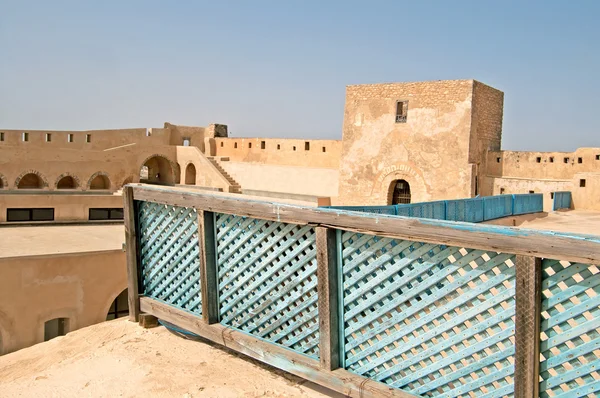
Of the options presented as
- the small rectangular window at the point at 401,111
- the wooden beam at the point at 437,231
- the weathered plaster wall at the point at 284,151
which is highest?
the small rectangular window at the point at 401,111

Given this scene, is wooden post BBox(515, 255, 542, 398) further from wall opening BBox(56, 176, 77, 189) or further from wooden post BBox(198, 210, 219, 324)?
wall opening BBox(56, 176, 77, 189)

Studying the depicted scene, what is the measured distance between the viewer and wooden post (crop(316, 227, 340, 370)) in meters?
3.36

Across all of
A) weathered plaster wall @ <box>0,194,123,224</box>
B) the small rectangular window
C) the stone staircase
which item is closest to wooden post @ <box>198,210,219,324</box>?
weathered plaster wall @ <box>0,194,123,224</box>

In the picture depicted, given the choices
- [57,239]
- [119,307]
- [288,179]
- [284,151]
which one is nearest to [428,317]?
[119,307]

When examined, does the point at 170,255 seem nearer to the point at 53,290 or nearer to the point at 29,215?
the point at 53,290

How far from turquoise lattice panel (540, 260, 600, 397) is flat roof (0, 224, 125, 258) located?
10420 mm

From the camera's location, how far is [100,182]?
90.1ft

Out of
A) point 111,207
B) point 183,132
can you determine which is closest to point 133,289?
point 111,207

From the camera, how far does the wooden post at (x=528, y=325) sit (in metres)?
2.53

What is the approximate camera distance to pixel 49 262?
418 inches

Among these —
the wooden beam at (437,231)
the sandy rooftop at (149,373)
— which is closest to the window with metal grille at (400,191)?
the sandy rooftop at (149,373)

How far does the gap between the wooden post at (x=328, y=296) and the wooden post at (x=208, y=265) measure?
125cm

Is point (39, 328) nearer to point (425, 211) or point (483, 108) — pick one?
point (425, 211)

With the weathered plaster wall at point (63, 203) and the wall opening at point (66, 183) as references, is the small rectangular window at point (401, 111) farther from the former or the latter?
the wall opening at point (66, 183)
